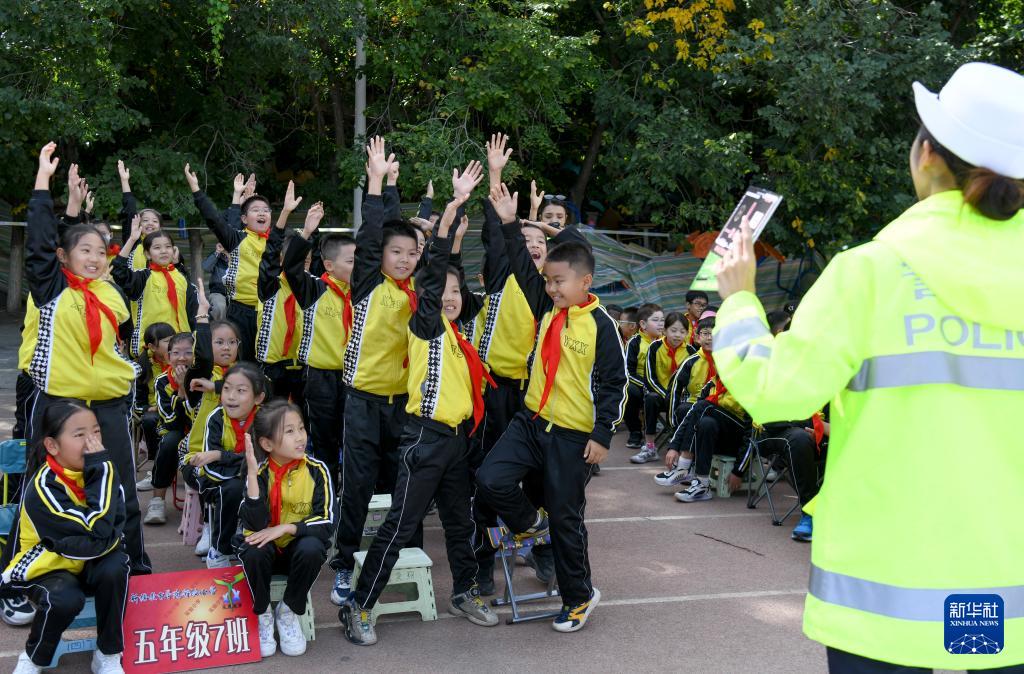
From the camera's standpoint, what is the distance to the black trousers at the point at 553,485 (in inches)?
195

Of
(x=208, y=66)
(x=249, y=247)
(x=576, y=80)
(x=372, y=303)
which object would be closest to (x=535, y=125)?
(x=576, y=80)

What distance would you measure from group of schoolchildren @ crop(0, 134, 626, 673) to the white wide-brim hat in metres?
2.91

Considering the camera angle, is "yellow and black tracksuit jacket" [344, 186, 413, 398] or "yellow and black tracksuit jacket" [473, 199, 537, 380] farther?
"yellow and black tracksuit jacket" [473, 199, 537, 380]

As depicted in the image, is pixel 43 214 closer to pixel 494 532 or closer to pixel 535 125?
pixel 494 532

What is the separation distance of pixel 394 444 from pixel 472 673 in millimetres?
1404

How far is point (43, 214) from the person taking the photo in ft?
16.8

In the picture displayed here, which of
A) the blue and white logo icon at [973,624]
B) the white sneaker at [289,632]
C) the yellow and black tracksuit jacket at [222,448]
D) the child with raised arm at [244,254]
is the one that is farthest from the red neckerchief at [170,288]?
the blue and white logo icon at [973,624]

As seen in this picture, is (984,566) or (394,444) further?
(394,444)

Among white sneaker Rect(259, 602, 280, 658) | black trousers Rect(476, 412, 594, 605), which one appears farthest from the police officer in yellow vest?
white sneaker Rect(259, 602, 280, 658)

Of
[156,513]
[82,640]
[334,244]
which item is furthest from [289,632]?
[334,244]

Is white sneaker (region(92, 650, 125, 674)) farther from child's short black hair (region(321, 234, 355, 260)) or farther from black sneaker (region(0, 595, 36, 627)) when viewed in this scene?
child's short black hair (region(321, 234, 355, 260))

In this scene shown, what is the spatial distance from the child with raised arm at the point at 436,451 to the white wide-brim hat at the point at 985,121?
3.01 m

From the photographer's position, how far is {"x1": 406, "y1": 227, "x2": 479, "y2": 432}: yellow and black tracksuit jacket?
499cm

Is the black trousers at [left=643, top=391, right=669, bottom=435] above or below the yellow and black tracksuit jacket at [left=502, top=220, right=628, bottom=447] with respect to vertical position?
below
